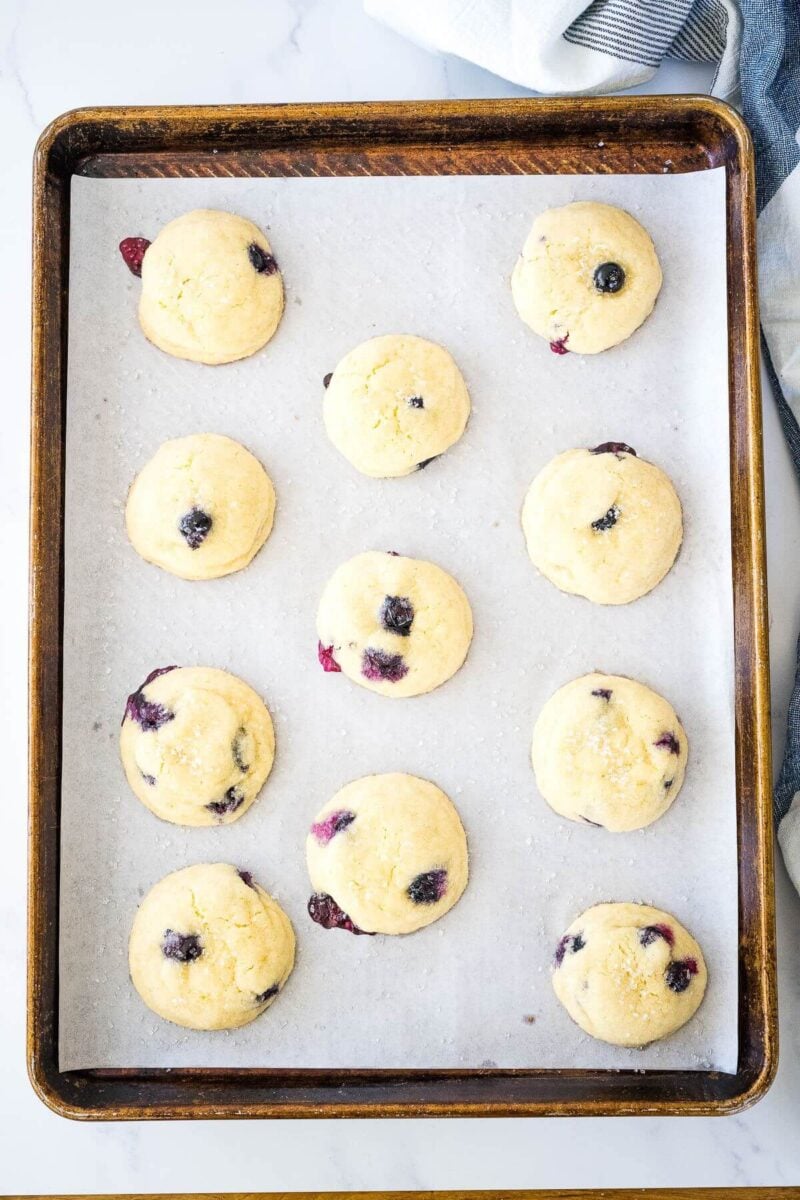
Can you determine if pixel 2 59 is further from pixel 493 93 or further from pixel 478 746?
pixel 478 746

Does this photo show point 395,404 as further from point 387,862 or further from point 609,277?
point 387,862

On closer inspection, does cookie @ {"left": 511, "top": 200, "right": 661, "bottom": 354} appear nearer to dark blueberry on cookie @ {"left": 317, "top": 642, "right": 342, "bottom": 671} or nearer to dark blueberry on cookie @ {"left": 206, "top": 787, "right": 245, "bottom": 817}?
dark blueberry on cookie @ {"left": 317, "top": 642, "right": 342, "bottom": 671}

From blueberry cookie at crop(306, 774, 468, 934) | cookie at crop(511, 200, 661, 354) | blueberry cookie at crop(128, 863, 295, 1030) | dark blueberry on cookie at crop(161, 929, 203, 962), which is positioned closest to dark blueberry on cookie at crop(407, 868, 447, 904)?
blueberry cookie at crop(306, 774, 468, 934)

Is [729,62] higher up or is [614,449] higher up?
[729,62]

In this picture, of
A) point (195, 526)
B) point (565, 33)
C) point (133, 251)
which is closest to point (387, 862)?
point (195, 526)

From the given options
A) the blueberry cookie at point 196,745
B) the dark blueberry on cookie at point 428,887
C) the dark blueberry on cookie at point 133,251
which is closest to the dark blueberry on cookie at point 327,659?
the blueberry cookie at point 196,745

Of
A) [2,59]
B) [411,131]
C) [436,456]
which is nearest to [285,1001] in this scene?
[436,456]
